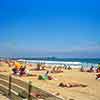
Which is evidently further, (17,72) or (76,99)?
(17,72)

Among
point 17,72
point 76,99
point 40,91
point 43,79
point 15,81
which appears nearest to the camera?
point 40,91

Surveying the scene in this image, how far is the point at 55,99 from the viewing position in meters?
9.74

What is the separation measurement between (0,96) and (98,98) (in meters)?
4.50

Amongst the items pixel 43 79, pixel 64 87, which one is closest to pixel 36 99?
pixel 64 87

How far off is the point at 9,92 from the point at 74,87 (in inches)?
216

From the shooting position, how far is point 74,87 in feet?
58.3

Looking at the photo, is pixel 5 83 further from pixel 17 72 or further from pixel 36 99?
pixel 17 72

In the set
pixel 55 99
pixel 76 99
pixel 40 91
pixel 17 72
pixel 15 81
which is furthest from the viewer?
pixel 17 72

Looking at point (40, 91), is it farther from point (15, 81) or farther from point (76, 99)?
point (15, 81)

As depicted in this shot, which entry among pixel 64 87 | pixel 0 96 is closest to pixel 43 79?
pixel 64 87

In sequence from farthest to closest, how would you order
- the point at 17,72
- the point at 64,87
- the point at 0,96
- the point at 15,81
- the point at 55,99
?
the point at 17,72
the point at 64,87
the point at 15,81
the point at 0,96
the point at 55,99

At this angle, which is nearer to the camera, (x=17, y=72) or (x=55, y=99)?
(x=55, y=99)

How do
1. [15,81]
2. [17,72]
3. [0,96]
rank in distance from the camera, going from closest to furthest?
[0,96], [15,81], [17,72]

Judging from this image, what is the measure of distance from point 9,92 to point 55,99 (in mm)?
4163
